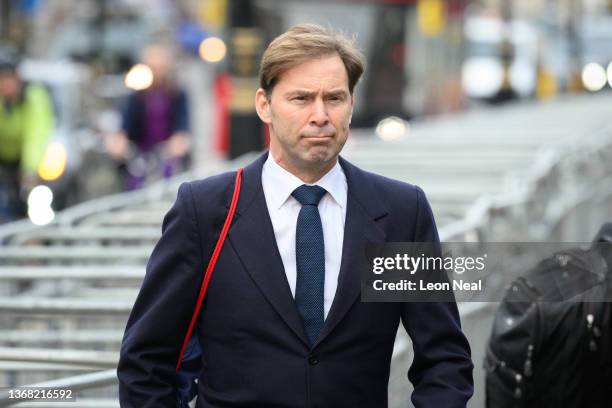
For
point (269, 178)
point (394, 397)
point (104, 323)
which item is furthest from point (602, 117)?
point (269, 178)

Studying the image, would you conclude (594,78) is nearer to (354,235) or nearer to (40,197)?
(40,197)

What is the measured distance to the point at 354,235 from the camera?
389cm

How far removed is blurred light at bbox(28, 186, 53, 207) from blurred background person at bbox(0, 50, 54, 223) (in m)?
0.09

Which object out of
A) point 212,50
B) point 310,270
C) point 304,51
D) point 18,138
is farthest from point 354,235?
point 212,50

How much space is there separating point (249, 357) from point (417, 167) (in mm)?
6678

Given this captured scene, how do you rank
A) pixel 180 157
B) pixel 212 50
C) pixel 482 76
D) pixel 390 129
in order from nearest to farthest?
1. pixel 180 157
2. pixel 390 129
3. pixel 212 50
4. pixel 482 76

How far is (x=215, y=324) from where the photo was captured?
152 inches

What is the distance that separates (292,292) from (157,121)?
788 centimetres

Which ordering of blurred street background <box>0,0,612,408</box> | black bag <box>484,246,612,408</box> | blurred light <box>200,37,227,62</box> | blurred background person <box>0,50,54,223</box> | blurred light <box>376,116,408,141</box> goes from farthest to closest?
blurred light <box>200,37,227,62</box>
blurred light <box>376,116,408,141</box>
blurred background person <box>0,50,54,223</box>
blurred street background <box>0,0,612,408</box>
black bag <box>484,246,612,408</box>

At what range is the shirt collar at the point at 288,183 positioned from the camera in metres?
3.93

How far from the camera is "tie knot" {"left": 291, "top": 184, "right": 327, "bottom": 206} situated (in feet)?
12.8

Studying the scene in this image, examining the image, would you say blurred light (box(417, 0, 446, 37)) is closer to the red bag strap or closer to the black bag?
the black bag

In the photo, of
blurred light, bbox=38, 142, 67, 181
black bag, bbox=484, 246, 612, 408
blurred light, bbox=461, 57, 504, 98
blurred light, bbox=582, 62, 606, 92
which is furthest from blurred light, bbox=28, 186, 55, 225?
blurred light, bbox=582, 62, 606, 92

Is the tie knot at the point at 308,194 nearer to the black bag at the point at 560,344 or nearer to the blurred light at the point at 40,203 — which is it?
the black bag at the point at 560,344
